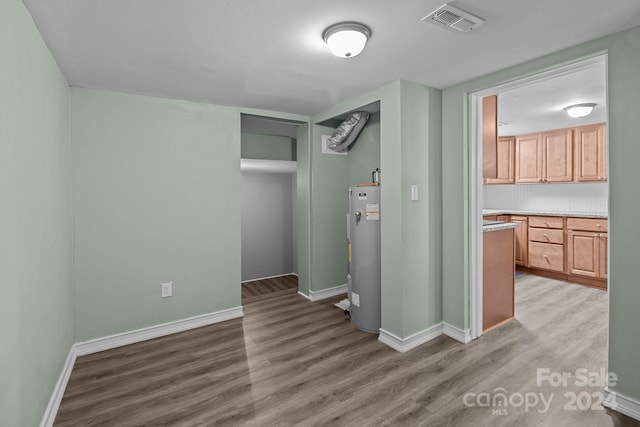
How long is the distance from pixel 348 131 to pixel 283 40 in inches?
66.0

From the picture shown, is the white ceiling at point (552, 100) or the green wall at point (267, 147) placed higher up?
the white ceiling at point (552, 100)

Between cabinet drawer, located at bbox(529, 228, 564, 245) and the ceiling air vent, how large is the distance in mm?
4044

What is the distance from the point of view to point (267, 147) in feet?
14.6

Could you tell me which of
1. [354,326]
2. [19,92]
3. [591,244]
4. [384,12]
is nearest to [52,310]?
[19,92]

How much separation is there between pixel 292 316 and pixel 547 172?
4.60m

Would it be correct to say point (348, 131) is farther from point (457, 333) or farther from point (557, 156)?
point (557, 156)

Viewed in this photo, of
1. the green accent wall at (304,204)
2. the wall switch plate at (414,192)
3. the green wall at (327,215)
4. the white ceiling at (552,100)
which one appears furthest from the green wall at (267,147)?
the white ceiling at (552,100)

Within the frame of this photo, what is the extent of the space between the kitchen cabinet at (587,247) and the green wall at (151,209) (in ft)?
14.9

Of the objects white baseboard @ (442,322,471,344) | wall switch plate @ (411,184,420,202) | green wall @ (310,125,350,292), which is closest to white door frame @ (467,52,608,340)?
white baseboard @ (442,322,471,344)

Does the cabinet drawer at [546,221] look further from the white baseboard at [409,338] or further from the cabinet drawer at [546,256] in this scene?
the white baseboard at [409,338]

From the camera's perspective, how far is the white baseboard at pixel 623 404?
1843 mm

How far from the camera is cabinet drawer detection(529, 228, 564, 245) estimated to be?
15.0ft

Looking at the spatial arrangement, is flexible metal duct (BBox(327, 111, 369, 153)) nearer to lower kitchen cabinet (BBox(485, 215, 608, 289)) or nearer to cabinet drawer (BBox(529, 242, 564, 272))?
lower kitchen cabinet (BBox(485, 215, 608, 289))

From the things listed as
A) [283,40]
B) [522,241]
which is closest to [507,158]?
[522,241]
